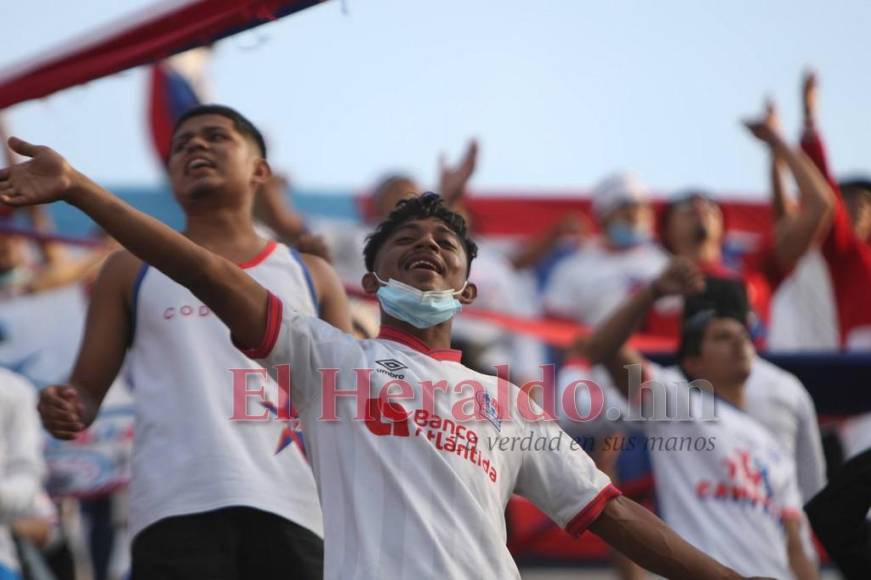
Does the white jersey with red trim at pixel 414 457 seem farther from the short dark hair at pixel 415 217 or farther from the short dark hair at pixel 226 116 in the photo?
the short dark hair at pixel 226 116

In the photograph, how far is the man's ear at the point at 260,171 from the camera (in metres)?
5.35

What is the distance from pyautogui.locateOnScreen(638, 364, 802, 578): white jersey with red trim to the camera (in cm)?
624

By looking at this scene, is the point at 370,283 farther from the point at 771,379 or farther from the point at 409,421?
the point at 771,379

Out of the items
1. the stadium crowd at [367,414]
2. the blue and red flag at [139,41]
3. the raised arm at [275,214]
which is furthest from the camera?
the raised arm at [275,214]

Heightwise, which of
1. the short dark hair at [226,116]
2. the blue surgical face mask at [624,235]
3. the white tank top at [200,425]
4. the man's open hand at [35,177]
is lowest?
the white tank top at [200,425]

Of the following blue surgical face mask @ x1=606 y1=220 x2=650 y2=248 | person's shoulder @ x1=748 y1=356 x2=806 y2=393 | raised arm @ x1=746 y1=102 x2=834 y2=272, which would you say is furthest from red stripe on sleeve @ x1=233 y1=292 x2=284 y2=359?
blue surgical face mask @ x1=606 y1=220 x2=650 y2=248

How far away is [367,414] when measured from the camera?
4047 mm

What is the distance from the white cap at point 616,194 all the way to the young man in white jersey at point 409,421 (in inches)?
242

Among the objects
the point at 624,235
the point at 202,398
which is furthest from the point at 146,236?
the point at 624,235

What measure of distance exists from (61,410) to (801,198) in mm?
4654

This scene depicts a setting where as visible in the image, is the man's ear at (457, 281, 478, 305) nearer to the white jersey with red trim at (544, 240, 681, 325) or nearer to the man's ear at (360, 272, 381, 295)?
the man's ear at (360, 272, 381, 295)

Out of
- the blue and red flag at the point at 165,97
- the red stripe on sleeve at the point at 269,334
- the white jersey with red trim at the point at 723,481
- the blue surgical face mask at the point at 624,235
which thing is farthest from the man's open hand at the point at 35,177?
the blue and red flag at the point at 165,97

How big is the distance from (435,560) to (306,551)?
0.97m

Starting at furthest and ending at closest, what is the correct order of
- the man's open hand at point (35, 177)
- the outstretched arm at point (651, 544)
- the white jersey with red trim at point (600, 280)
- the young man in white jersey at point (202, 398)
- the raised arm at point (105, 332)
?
1. the white jersey with red trim at point (600, 280)
2. the raised arm at point (105, 332)
3. the young man in white jersey at point (202, 398)
4. the outstretched arm at point (651, 544)
5. the man's open hand at point (35, 177)
